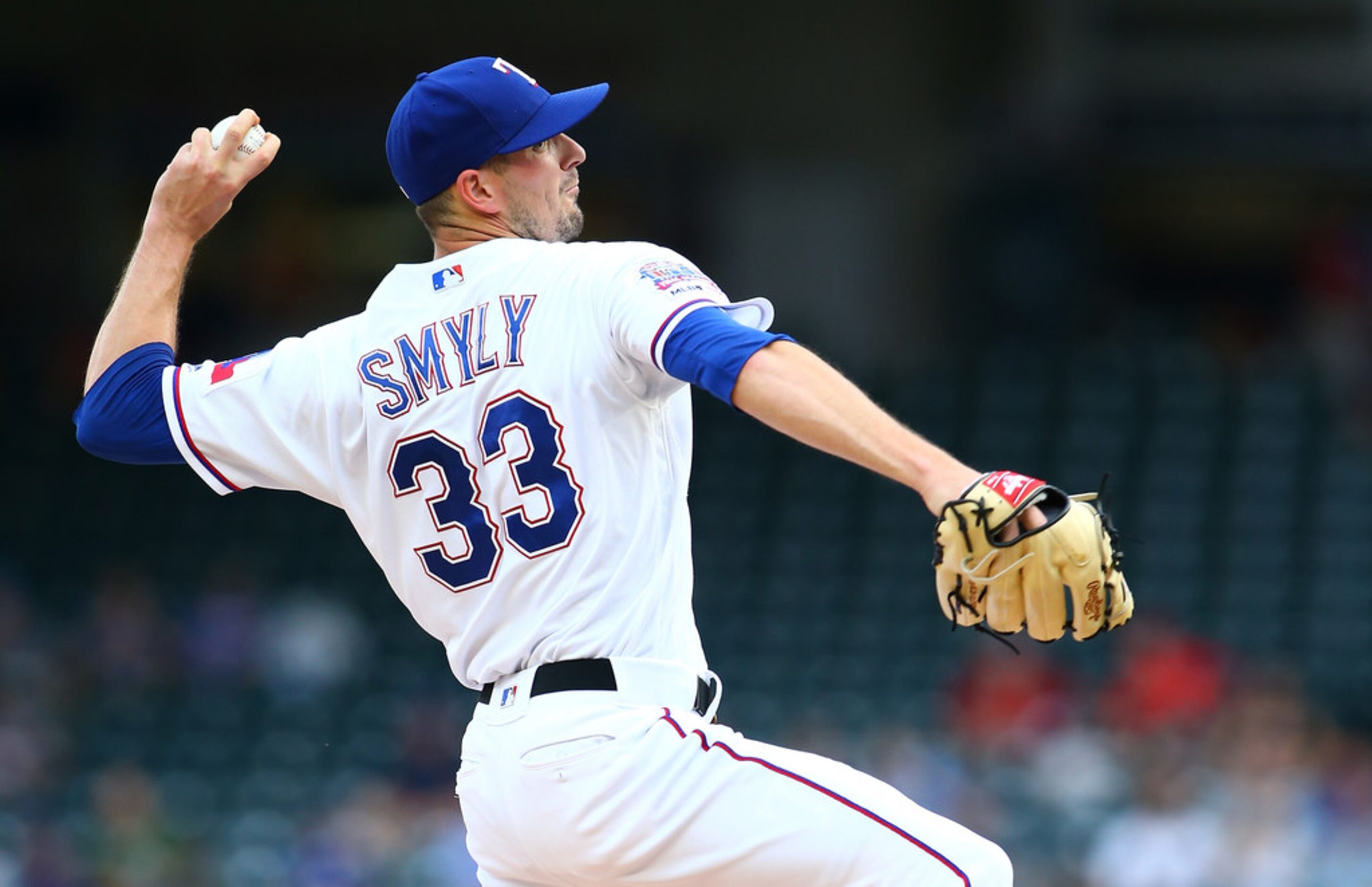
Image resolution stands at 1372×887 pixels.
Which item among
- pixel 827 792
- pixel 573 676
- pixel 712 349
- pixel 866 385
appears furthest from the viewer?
pixel 866 385

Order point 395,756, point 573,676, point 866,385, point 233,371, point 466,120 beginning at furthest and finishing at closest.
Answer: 1. point 866,385
2. point 395,756
3. point 233,371
4. point 466,120
5. point 573,676

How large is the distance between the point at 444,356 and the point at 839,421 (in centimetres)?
67

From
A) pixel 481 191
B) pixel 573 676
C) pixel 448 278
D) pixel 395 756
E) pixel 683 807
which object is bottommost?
pixel 395 756

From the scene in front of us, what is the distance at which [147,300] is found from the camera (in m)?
2.97

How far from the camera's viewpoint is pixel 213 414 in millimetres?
2863

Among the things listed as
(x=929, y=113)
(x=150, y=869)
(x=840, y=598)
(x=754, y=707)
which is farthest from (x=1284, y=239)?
(x=150, y=869)

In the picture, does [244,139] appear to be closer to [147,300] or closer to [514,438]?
[147,300]

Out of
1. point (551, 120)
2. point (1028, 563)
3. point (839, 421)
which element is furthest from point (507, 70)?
point (1028, 563)

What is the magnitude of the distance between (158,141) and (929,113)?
538 centimetres

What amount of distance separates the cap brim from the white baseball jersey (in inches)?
6.0

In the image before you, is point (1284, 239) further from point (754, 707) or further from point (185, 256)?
point (185, 256)

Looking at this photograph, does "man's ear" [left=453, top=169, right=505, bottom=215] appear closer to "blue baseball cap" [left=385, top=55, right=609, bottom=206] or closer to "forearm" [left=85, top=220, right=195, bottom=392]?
"blue baseball cap" [left=385, top=55, right=609, bottom=206]

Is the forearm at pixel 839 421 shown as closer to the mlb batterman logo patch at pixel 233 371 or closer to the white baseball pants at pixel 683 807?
the white baseball pants at pixel 683 807

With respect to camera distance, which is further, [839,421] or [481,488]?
[481,488]
